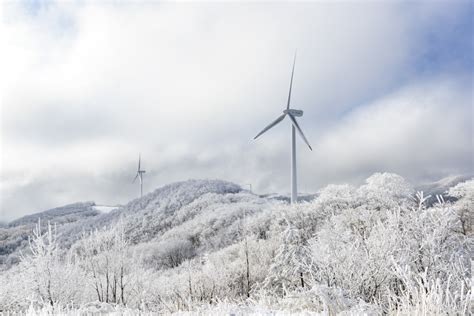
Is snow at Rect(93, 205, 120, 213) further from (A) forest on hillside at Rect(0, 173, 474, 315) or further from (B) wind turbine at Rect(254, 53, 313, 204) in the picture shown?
(A) forest on hillside at Rect(0, 173, 474, 315)

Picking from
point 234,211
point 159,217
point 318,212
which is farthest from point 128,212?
point 318,212

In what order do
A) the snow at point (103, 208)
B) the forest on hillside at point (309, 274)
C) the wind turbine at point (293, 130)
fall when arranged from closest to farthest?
the forest on hillside at point (309, 274)
the wind turbine at point (293, 130)
the snow at point (103, 208)

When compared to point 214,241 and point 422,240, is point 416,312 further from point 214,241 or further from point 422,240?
point 214,241

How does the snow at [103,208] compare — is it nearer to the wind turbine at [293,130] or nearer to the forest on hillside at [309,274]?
the wind turbine at [293,130]

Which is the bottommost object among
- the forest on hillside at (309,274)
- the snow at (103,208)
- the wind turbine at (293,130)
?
the forest on hillside at (309,274)

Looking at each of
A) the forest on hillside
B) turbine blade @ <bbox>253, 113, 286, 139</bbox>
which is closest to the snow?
turbine blade @ <bbox>253, 113, 286, 139</bbox>

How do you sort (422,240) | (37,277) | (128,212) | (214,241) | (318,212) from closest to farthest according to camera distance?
(422,240)
(37,277)
(318,212)
(214,241)
(128,212)

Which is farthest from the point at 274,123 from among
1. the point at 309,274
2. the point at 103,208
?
the point at 103,208

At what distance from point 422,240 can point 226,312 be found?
690 centimetres

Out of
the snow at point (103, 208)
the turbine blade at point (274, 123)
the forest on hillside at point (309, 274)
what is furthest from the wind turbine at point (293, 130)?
the snow at point (103, 208)

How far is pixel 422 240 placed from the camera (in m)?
11.8

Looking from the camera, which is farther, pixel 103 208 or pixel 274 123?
pixel 103 208

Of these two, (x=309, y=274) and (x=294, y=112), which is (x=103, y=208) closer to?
(x=294, y=112)

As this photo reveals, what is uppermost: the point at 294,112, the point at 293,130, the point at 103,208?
the point at 103,208
